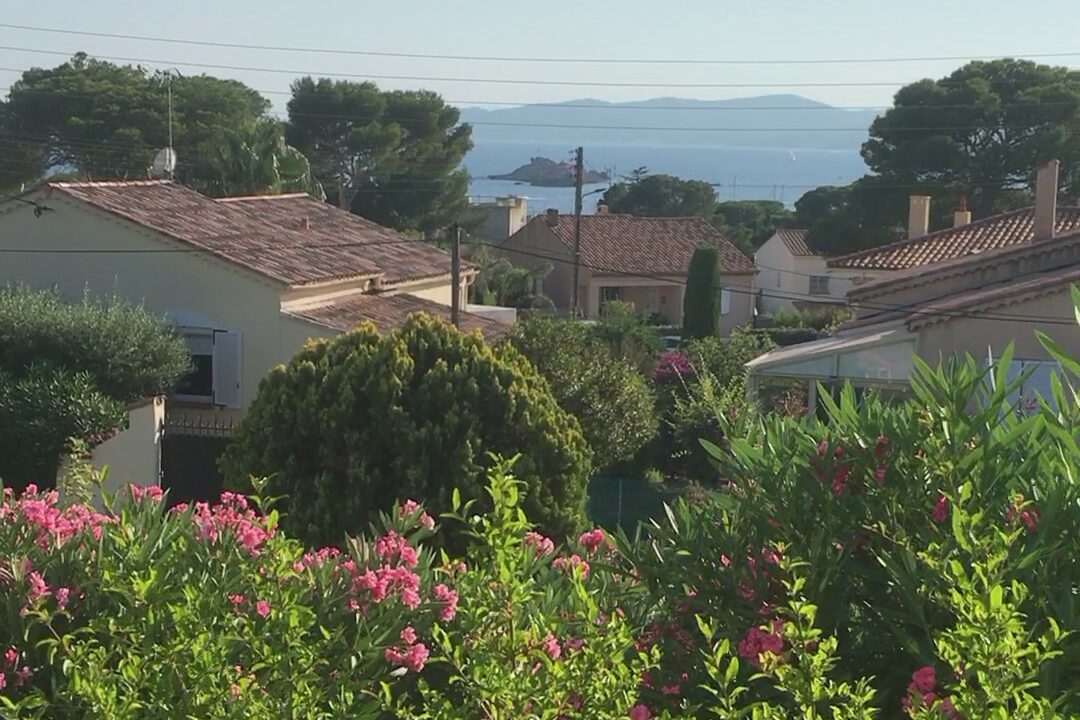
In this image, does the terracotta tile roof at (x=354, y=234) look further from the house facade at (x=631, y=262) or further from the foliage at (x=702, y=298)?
the house facade at (x=631, y=262)

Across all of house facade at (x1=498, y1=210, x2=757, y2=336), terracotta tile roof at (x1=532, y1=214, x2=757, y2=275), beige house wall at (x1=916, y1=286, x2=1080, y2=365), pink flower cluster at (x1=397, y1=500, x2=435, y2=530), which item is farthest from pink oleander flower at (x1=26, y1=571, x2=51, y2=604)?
terracotta tile roof at (x1=532, y1=214, x2=757, y2=275)

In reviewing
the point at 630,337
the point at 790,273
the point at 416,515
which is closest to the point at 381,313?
the point at 630,337

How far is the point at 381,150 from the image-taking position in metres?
64.2

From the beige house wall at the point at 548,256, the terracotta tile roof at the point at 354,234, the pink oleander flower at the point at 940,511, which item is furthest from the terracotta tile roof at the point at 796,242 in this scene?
the pink oleander flower at the point at 940,511

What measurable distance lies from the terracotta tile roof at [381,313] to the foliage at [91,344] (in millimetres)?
3402

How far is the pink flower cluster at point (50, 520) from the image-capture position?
4.70 m

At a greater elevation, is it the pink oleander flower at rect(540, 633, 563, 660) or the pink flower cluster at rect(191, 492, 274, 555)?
the pink flower cluster at rect(191, 492, 274, 555)

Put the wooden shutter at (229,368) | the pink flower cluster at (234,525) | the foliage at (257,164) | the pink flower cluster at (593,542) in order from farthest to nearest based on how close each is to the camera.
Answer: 1. the foliage at (257,164)
2. the wooden shutter at (229,368)
3. the pink flower cluster at (593,542)
4. the pink flower cluster at (234,525)

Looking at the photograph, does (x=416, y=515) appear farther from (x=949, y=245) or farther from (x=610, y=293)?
(x=610, y=293)

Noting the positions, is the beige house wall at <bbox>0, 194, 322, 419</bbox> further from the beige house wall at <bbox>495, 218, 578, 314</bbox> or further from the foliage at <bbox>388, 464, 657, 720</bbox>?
the beige house wall at <bbox>495, 218, 578, 314</bbox>

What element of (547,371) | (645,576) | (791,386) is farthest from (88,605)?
(791,386)

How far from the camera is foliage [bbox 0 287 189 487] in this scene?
18.3m

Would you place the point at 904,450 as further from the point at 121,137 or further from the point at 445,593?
the point at 121,137

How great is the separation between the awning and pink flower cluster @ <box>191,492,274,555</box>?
18.0m
